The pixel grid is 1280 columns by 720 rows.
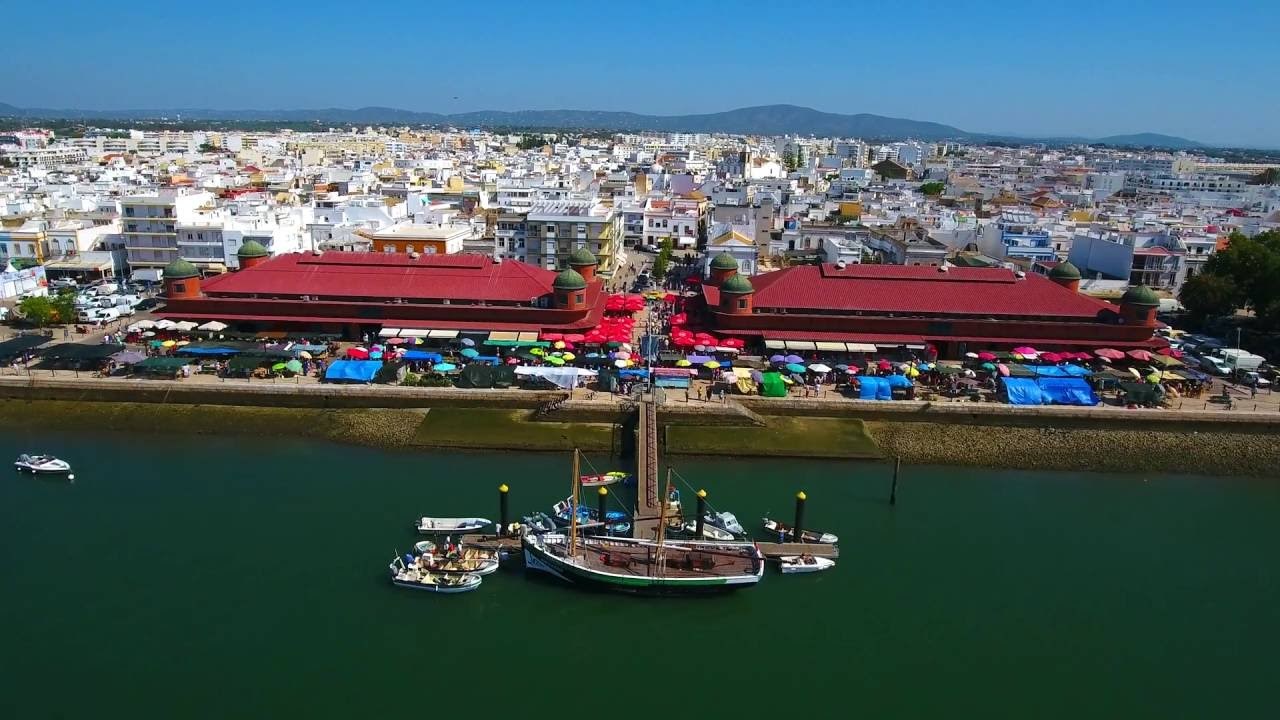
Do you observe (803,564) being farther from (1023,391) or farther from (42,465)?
(42,465)

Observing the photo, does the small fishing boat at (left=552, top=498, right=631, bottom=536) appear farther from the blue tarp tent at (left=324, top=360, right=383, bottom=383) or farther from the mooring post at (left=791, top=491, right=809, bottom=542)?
the blue tarp tent at (left=324, top=360, right=383, bottom=383)

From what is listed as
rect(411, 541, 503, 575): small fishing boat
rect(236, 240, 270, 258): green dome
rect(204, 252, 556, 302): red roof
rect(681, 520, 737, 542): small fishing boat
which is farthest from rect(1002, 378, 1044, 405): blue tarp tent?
rect(236, 240, 270, 258): green dome

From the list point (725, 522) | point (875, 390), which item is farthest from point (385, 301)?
point (875, 390)

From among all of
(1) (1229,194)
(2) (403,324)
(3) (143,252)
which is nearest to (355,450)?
(2) (403,324)

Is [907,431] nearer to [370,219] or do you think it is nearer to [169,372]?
[169,372]

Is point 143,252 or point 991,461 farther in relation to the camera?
point 143,252

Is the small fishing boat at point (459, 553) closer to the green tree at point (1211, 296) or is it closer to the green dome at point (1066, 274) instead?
the green dome at point (1066, 274)
